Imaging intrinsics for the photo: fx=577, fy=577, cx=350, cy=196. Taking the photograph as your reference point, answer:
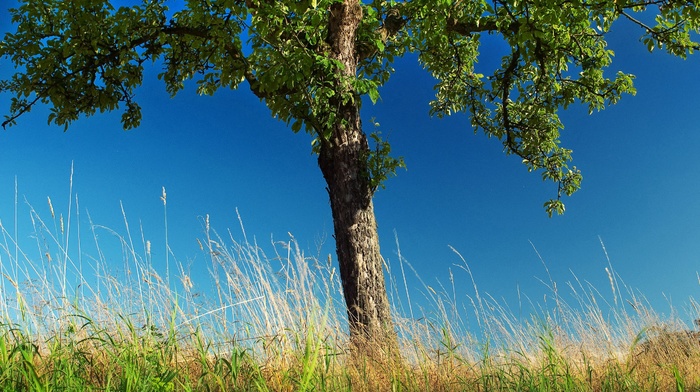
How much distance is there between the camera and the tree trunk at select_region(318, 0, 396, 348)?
21.4 ft

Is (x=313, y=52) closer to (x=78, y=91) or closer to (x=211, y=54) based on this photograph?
(x=211, y=54)

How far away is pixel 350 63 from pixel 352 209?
6.30ft

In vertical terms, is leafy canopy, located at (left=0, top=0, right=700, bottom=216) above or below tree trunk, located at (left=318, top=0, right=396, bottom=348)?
above

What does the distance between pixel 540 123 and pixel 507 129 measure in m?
0.59

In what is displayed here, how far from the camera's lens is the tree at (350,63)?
6.58m

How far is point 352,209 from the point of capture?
679cm

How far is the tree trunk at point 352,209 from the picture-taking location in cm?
653

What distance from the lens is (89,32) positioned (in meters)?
7.94

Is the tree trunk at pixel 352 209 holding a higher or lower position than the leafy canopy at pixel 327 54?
lower

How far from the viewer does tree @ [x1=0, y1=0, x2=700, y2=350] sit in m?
6.58

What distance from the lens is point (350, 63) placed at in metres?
7.33

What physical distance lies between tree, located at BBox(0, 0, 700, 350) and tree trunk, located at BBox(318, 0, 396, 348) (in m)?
0.02

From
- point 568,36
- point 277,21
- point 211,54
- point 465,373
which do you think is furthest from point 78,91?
point 568,36

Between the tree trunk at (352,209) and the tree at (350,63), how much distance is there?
0.05ft
